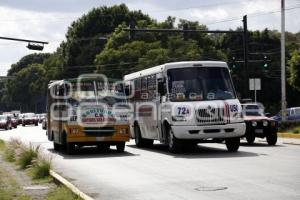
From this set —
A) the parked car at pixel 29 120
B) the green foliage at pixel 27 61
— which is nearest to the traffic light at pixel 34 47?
the parked car at pixel 29 120

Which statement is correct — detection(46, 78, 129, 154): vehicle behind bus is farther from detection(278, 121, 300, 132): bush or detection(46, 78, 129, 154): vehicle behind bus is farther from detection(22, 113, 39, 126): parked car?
detection(22, 113, 39, 126): parked car

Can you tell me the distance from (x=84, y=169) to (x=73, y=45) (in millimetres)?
73777

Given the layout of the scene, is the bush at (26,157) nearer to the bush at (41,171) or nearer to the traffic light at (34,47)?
the bush at (41,171)

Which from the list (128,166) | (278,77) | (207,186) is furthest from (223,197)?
(278,77)

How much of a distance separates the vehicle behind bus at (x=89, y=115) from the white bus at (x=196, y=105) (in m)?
1.40

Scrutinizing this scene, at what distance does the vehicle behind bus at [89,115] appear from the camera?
21344 mm

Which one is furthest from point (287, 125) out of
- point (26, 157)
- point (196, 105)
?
point (26, 157)

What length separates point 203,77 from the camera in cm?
2069

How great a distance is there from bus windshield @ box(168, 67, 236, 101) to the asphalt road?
1.81 m

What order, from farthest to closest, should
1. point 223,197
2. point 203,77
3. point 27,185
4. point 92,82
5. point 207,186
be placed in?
point 92,82, point 203,77, point 27,185, point 207,186, point 223,197

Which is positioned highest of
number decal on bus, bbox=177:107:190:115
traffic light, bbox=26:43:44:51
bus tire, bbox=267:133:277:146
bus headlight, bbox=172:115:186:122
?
traffic light, bbox=26:43:44:51

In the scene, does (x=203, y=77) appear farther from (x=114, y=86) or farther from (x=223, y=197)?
(x=223, y=197)

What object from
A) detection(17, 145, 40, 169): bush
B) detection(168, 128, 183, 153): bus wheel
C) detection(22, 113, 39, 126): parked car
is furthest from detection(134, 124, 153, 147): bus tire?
detection(22, 113, 39, 126): parked car

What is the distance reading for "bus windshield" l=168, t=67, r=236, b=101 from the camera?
20.4 metres
